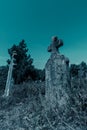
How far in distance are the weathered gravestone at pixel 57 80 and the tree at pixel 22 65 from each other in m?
13.7

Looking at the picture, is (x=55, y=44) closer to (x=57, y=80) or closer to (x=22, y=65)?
(x=57, y=80)

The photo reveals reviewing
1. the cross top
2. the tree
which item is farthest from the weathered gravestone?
the tree

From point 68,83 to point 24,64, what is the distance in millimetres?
15436

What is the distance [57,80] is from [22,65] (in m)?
15.0

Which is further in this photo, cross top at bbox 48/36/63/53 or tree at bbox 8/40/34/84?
tree at bbox 8/40/34/84

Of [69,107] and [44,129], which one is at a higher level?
[69,107]

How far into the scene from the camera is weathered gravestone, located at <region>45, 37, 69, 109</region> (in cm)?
463

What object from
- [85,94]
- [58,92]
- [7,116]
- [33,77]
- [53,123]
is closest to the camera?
[53,123]

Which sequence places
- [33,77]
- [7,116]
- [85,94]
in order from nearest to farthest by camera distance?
[85,94] < [7,116] < [33,77]

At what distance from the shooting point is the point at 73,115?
12.9 ft

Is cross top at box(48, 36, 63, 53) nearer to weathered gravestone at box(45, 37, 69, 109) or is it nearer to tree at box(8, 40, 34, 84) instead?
weathered gravestone at box(45, 37, 69, 109)

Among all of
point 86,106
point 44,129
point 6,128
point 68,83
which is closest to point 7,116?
point 6,128

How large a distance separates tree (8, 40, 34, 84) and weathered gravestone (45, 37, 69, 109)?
13.7 m

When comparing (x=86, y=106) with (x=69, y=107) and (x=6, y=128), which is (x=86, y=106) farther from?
(x=6, y=128)
